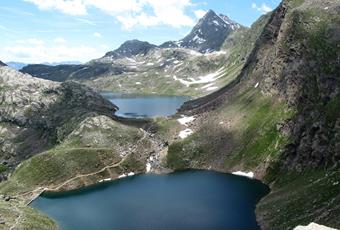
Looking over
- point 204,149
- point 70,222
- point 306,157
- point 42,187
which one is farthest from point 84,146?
point 306,157

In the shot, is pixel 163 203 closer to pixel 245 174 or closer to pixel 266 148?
pixel 245 174

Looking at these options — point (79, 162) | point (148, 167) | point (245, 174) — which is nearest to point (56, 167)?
point (79, 162)

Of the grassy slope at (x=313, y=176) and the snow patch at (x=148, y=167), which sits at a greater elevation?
the grassy slope at (x=313, y=176)

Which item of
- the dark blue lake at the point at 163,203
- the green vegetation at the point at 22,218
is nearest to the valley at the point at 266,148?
the green vegetation at the point at 22,218

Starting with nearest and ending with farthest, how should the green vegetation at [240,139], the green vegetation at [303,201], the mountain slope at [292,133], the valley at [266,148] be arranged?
the green vegetation at [303,201] → the mountain slope at [292,133] → the valley at [266,148] → the green vegetation at [240,139]

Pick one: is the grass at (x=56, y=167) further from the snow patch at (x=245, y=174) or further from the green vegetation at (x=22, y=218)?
the snow patch at (x=245, y=174)

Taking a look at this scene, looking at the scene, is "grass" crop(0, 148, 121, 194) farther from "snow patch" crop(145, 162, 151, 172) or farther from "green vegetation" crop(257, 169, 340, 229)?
"green vegetation" crop(257, 169, 340, 229)

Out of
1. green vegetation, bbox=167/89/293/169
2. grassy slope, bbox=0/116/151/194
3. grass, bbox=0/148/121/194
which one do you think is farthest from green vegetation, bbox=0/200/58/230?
green vegetation, bbox=167/89/293/169

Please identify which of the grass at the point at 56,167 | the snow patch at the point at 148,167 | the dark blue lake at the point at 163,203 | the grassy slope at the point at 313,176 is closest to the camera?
the grassy slope at the point at 313,176

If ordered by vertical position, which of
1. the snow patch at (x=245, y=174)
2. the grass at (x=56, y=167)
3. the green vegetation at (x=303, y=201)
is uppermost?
the green vegetation at (x=303, y=201)
